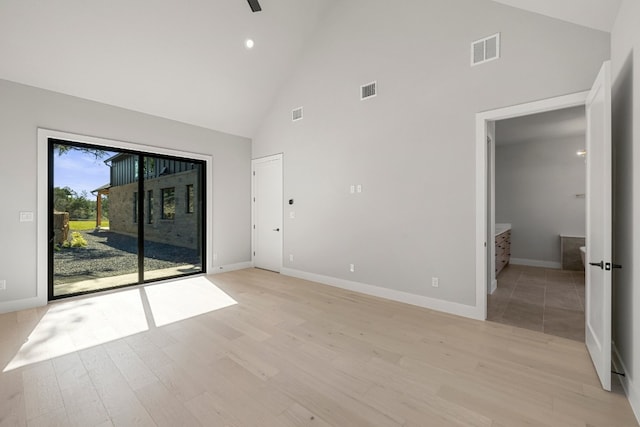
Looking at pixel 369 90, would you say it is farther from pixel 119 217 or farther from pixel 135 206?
pixel 119 217

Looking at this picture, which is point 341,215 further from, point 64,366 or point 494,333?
point 64,366

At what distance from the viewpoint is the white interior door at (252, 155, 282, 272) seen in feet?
18.0

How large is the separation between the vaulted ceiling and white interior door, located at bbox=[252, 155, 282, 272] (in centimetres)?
117

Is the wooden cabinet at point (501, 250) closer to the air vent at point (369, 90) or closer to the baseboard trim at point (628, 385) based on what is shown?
the baseboard trim at point (628, 385)

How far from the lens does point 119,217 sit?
14.3 ft

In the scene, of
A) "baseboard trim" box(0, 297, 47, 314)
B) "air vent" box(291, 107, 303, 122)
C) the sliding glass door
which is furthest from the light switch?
"air vent" box(291, 107, 303, 122)

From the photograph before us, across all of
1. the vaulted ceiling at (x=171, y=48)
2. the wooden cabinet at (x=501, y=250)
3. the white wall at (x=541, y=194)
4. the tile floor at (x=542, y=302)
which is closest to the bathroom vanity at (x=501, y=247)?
the wooden cabinet at (x=501, y=250)

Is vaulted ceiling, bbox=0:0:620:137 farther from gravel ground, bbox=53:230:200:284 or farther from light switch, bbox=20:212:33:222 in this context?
gravel ground, bbox=53:230:200:284

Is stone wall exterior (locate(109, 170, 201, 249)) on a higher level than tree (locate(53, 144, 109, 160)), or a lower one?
lower

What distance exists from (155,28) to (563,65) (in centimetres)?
473

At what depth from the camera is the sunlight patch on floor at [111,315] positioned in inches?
101

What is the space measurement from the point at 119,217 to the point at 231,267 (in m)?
2.18

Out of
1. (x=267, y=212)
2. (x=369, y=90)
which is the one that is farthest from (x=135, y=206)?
(x=369, y=90)

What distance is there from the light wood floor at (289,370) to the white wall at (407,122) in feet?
2.95
